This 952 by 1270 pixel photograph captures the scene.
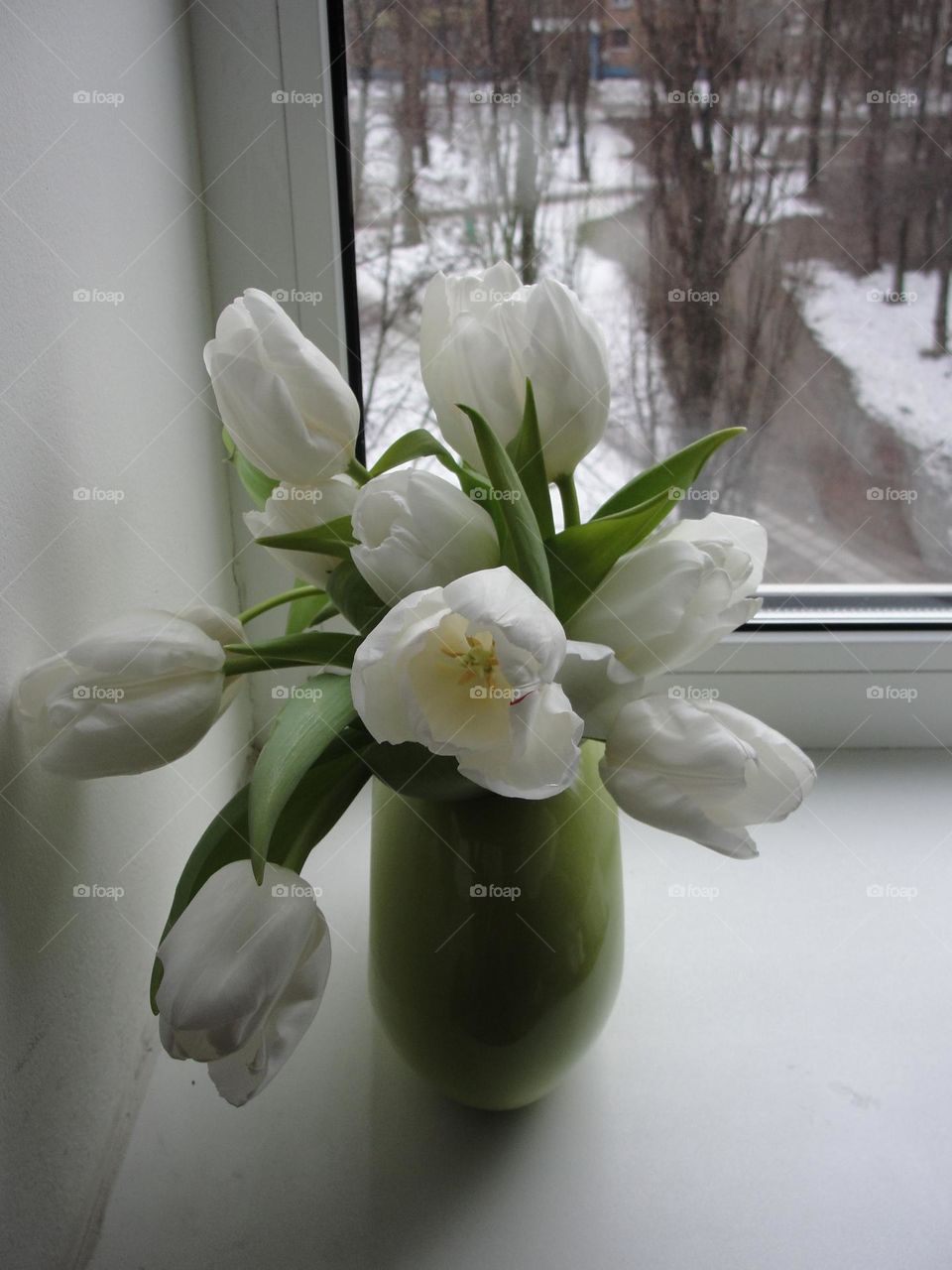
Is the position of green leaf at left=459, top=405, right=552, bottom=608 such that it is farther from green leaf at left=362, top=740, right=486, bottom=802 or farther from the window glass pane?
the window glass pane

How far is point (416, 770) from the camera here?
1.60 feet

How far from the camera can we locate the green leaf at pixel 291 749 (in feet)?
1.40

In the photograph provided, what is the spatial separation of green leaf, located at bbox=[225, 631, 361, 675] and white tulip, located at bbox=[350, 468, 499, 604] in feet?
0.26

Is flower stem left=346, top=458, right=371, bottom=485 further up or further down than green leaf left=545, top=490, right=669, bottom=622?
further up

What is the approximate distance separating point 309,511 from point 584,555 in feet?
0.46

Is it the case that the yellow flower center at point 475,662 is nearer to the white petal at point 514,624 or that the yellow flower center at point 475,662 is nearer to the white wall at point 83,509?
the white petal at point 514,624

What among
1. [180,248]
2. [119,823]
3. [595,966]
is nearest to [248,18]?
[180,248]

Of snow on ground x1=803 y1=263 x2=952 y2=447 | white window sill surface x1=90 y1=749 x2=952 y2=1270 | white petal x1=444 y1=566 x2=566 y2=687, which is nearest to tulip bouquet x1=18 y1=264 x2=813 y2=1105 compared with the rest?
white petal x1=444 y1=566 x2=566 y2=687

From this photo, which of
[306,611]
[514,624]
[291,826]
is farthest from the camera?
[306,611]

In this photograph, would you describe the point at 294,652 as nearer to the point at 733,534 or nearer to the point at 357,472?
the point at 357,472

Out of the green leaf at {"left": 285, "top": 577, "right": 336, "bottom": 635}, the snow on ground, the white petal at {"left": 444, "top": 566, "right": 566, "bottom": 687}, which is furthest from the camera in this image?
the snow on ground

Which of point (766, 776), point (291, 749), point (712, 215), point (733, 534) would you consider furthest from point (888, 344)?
point (291, 749)

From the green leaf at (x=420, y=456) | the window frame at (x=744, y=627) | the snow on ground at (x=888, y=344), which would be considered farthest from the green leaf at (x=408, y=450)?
the snow on ground at (x=888, y=344)

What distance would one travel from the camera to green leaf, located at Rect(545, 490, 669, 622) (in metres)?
0.49
